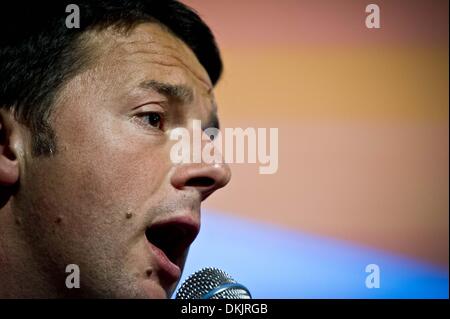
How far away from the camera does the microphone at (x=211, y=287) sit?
1.42 m

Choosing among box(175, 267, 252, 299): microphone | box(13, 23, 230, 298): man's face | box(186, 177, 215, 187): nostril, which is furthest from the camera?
box(186, 177, 215, 187): nostril

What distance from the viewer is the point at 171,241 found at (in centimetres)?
182

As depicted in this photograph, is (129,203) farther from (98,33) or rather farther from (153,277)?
(98,33)

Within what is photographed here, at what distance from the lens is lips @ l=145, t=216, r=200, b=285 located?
163 centimetres

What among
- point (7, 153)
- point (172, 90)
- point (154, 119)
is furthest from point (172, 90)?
point (7, 153)

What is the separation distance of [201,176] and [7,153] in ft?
1.80

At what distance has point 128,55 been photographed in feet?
5.78

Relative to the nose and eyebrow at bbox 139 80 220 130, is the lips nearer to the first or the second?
the nose

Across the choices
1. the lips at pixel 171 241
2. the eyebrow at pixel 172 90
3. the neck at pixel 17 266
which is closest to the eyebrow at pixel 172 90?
the eyebrow at pixel 172 90

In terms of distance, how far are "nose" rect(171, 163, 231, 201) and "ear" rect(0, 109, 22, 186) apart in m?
0.44

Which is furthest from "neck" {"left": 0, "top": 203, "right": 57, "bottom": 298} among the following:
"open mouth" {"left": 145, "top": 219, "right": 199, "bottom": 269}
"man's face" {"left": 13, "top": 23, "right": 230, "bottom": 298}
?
"open mouth" {"left": 145, "top": 219, "right": 199, "bottom": 269}

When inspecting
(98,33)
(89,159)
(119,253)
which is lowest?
(119,253)
